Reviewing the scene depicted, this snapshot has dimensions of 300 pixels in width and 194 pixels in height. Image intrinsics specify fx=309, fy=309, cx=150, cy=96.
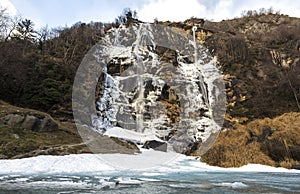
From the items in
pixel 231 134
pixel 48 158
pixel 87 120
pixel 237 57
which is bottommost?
pixel 48 158

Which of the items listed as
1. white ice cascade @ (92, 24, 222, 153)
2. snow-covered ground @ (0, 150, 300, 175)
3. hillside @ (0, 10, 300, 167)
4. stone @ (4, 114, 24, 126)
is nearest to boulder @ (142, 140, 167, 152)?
white ice cascade @ (92, 24, 222, 153)

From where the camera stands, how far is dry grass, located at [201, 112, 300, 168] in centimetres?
1364

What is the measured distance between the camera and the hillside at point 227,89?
14.4 meters

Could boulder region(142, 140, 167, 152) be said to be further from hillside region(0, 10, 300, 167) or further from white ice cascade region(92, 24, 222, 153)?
hillside region(0, 10, 300, 167)

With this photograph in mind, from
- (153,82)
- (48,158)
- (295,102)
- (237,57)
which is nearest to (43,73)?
(153,82)

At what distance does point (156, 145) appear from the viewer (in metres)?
21.0

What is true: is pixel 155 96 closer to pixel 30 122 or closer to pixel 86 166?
pixel 30 122

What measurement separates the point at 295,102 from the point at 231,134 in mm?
15335

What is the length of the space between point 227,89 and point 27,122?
19.1 metres

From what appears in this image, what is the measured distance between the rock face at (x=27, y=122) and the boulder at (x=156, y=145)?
6308 mm

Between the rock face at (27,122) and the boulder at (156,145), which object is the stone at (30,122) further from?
the boulder at (156,145)

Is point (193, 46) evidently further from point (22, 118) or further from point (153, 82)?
point (22, 118)

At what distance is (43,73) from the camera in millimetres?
29078

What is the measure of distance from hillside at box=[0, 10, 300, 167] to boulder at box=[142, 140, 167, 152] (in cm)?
481
